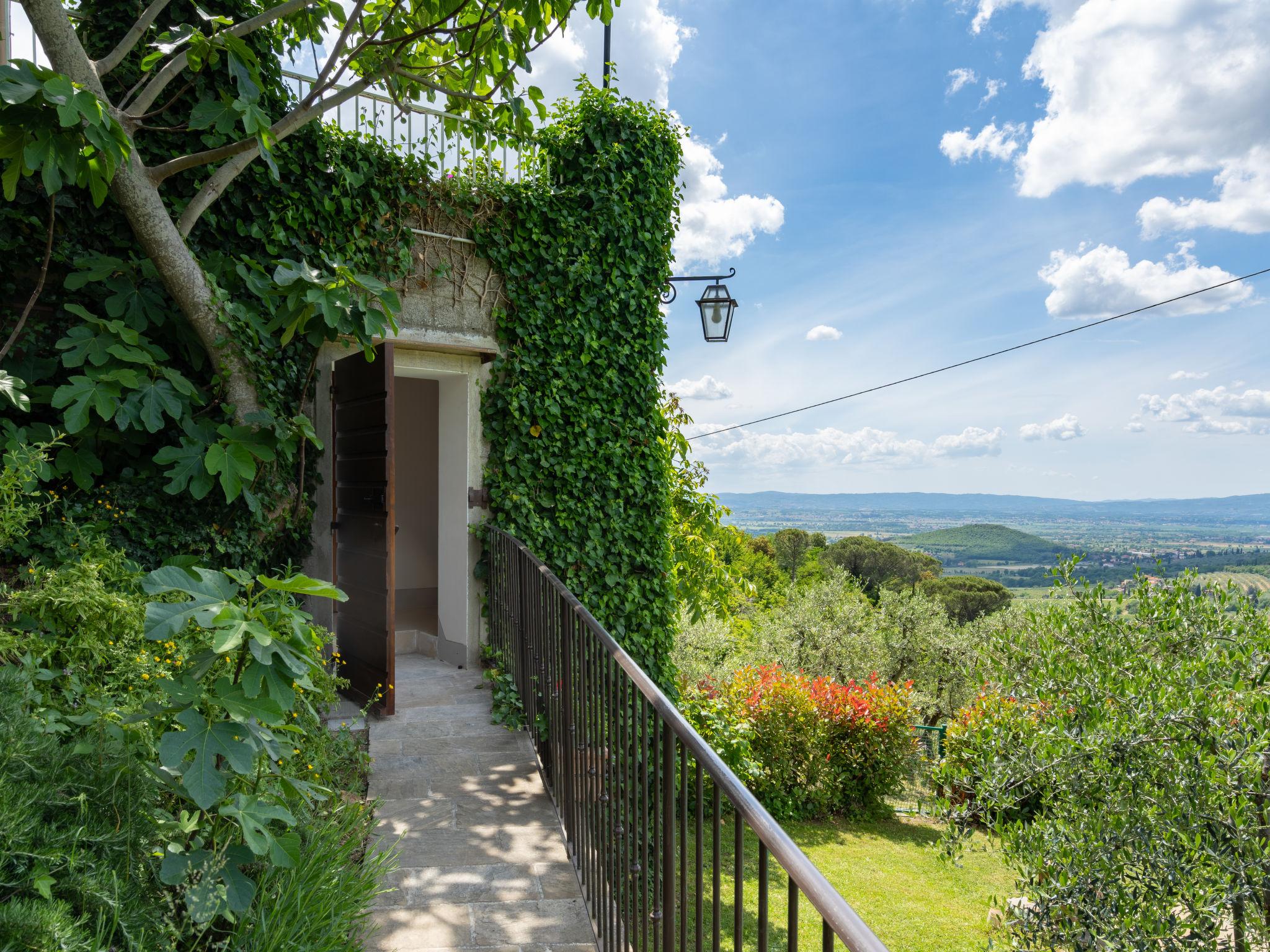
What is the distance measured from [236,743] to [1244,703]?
4.00 metres

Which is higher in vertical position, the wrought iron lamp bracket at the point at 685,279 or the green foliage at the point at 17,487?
the wrought iron lamp bracket at the point at 685,279

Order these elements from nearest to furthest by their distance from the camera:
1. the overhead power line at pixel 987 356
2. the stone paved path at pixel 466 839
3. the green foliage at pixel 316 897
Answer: the green foliage at pixel 316 897, the stone paved path at pixel 466 839, the overhead power line at pixel 987 356

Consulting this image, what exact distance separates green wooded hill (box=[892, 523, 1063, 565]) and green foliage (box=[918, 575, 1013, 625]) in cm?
140

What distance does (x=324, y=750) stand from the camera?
9.74 ft

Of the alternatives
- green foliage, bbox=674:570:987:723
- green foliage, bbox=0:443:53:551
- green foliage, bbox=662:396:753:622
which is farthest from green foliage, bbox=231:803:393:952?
green foliage, bbox=674:570:987:723

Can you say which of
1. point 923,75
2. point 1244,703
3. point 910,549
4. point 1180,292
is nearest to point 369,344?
point 1244,703

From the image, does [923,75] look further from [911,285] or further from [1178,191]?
[1178,191]

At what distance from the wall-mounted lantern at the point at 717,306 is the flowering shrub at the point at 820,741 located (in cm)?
383

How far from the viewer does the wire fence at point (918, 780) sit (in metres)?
8.68

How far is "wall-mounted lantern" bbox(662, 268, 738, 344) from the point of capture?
684cm

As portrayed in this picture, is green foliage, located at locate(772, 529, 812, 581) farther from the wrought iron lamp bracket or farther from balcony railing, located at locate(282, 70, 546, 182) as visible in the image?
balcony railing, located at locate(282, 70, 546, 182)

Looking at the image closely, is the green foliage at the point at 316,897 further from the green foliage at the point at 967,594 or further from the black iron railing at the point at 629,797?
the green foliage at the point at 967,594

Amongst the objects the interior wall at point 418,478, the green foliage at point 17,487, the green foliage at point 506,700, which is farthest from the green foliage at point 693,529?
the green foliage at point 17,487

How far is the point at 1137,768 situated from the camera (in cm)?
340
